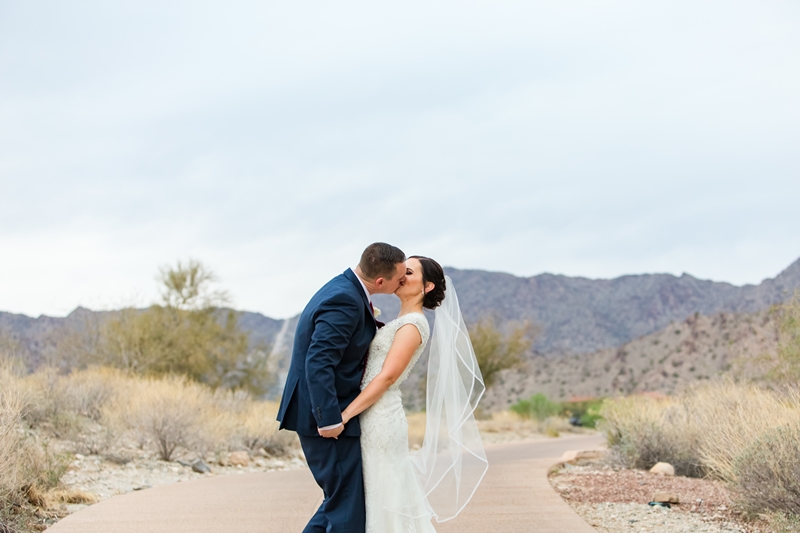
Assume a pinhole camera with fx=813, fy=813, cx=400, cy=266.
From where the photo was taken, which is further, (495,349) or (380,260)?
(495,349)

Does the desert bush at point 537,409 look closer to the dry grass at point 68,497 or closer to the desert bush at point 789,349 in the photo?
the desert bush at point 789,349

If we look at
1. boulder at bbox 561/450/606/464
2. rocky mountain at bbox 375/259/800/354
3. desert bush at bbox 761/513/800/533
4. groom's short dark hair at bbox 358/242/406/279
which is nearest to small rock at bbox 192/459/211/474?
boulder at bbox 561/450/606/464

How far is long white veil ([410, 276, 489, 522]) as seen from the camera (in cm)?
618

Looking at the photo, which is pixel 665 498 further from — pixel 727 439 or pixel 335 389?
pixel 335 389

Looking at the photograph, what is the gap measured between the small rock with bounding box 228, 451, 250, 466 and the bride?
1009cm

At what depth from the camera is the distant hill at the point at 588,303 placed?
320 ft

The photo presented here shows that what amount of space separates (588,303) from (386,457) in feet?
359

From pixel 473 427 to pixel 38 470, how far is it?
592 centimetres

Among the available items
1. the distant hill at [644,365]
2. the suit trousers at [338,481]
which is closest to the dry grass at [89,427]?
the suit trousers at [338,481]

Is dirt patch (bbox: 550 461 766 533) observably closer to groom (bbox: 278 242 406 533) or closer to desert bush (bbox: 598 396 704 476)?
desert bush (bbox: 598 396 704 476)

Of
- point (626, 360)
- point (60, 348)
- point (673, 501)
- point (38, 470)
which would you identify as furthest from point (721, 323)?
point (38, 470)

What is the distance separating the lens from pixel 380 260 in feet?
17.2

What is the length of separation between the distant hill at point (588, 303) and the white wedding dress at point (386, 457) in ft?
274

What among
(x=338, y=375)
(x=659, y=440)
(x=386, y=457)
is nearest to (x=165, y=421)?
(x=659, y=440)
